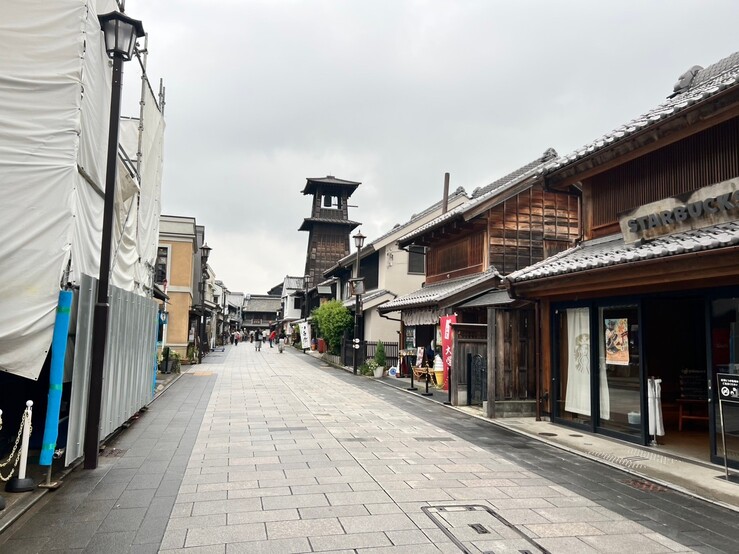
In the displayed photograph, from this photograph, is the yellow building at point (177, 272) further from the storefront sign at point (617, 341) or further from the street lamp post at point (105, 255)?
the storefront sign at point (617, 341)

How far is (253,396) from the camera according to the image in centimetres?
1631

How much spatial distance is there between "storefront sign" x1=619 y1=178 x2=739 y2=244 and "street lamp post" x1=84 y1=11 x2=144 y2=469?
8.68 meters

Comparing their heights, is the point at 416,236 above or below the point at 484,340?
above

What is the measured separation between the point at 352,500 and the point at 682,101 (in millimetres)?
8762

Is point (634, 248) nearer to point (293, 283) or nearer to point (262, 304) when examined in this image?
point (293, 283)

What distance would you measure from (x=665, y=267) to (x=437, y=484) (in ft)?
15.2

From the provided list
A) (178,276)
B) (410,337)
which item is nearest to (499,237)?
(410,337)

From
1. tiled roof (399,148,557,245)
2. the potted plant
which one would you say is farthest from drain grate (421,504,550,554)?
the potted plant

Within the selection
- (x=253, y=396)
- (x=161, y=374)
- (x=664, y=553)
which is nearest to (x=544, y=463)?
(x=664, y=553)

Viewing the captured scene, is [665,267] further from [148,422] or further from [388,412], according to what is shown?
[148,422]

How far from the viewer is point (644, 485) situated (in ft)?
23.5

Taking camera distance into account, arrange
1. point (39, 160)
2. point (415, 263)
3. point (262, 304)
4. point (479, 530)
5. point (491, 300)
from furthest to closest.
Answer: point (262, 304)
point (415, 263)
point (491, 300)
point (39, 160)
point (479, 530)

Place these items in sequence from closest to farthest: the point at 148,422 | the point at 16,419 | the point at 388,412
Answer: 1. the point at 16,419
2. the point at 148,422
3. the point at 388,412

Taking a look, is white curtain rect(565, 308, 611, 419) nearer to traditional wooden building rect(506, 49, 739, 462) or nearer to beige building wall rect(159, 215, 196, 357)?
traditional wooden building rect(506, 49, 739, 462)
